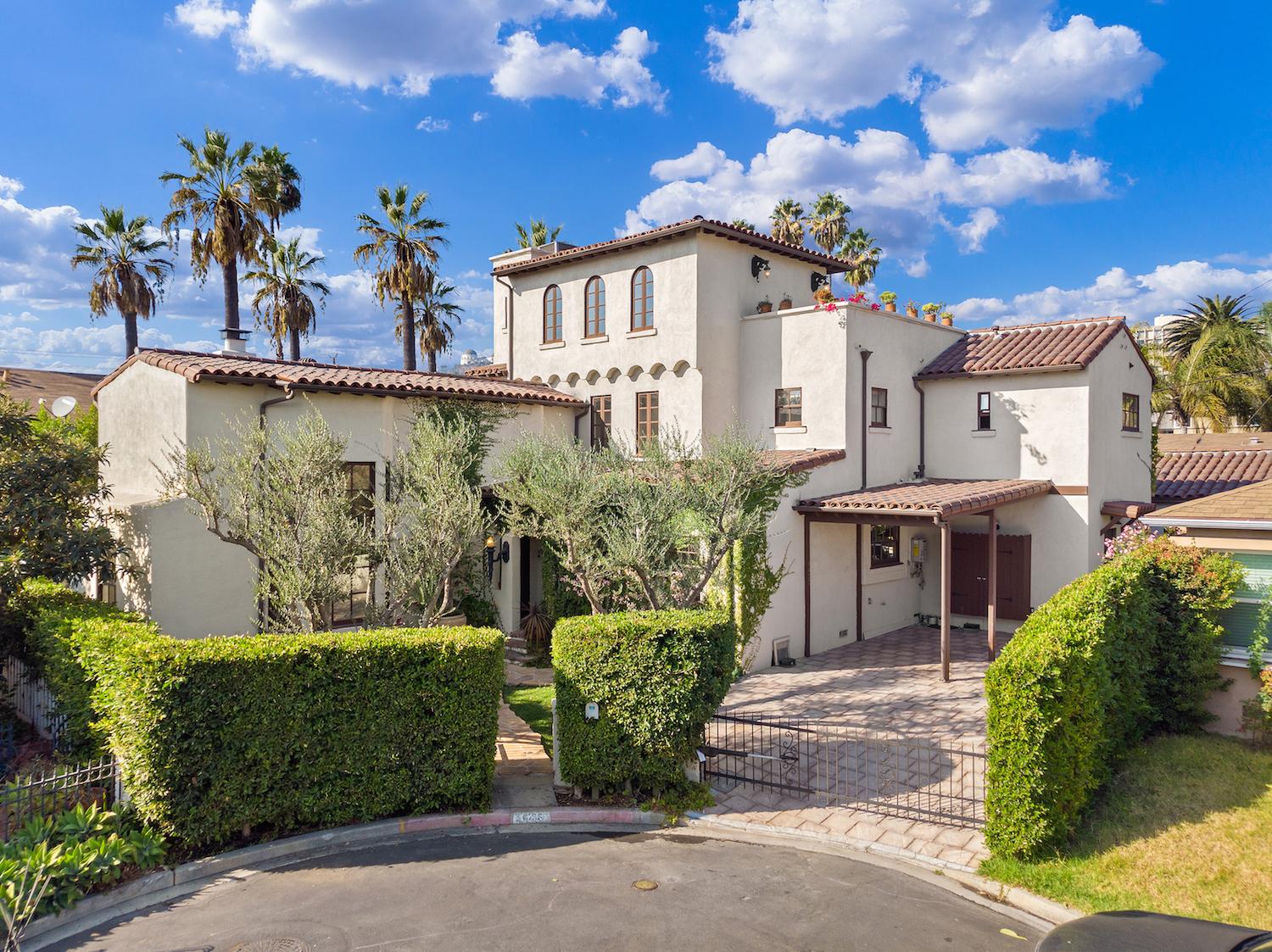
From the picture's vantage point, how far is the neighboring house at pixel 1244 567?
36.5ft

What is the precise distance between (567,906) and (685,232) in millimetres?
15654

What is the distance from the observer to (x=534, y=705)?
542 inches

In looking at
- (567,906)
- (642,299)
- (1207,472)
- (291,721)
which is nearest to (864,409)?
(642,299)

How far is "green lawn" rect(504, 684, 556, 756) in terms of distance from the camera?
12604 millimetres

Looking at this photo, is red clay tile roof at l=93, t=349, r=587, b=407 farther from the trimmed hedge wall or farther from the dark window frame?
the trimmed hedge wall

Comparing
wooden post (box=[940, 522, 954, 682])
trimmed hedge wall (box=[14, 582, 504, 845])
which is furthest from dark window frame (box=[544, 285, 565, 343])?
trimmed hedge wall (box=[14, 582, 504, 845])

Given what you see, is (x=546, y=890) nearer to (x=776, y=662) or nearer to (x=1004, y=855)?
(x=1004, y=855)

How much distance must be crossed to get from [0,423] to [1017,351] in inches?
856

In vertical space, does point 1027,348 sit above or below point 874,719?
above

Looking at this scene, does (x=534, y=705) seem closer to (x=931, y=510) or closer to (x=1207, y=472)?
(x=931, y=510)

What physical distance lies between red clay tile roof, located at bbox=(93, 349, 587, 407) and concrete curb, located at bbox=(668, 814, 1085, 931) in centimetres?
1016

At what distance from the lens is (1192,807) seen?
29.6ft

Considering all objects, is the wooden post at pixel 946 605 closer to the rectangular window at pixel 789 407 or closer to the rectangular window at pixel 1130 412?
the rectangular window at pixel 789 407

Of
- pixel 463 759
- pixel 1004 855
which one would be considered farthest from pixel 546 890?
pixel 1004 855
